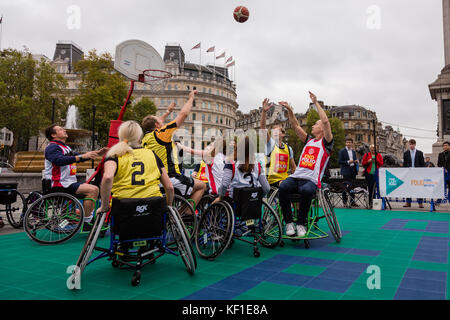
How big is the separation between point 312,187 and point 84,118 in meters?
36.0

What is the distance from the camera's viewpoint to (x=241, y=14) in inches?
374

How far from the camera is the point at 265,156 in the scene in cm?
693

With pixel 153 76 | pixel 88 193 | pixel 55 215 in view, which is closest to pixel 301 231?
pixel 88 193

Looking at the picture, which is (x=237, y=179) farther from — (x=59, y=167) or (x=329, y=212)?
(x=59, y=167)

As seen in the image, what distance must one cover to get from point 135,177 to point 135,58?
5.47 metres

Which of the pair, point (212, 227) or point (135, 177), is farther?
point (212, 227)

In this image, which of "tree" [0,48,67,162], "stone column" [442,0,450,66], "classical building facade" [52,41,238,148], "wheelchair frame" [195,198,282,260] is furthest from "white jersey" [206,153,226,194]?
"classical building facade" [52,41,238,148]

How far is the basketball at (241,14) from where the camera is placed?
949 cm

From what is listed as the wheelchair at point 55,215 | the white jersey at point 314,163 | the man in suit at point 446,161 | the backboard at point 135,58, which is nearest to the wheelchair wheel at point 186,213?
the wheelchair at point 55,215

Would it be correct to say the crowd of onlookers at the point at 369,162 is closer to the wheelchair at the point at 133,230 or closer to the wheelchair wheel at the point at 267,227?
the wheelchair wheel at the point at 267,227

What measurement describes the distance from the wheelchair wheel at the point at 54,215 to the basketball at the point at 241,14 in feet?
22.9

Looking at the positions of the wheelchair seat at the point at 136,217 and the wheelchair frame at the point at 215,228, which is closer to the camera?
the wheelchair seat at the point at 136,217

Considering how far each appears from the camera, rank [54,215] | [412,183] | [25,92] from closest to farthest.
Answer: [54,215] → [412,183] → [25,92]
